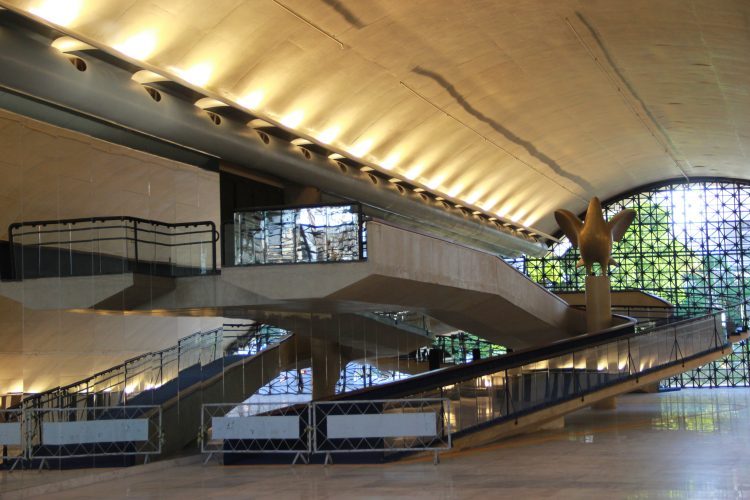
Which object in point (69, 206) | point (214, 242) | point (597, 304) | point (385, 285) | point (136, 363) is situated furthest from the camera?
point (597, 304)

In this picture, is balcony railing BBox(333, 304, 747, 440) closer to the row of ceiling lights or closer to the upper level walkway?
the upper level walkway

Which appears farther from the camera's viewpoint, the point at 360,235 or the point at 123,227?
the point at 123,227

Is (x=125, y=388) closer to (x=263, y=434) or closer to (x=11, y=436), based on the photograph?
(x=11, y=436)

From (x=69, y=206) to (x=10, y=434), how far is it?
3.94 m

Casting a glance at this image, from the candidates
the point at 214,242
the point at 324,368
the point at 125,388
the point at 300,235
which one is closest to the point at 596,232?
the point at 324,368

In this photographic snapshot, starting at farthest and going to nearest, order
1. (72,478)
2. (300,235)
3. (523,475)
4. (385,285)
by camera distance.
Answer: (385,285) → (300,235) → (72,478) → (523,475)

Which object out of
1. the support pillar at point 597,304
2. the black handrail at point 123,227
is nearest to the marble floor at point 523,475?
the black handrail at point 123,227

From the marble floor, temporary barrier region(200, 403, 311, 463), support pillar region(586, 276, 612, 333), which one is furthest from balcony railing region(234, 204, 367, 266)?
support pillar region(586, 276, 612, 333)

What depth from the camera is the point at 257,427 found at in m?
16.8

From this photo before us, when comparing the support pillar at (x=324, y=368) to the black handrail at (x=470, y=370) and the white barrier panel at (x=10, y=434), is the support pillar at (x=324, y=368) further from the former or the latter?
the white barrier panel at (x=10, y=434)

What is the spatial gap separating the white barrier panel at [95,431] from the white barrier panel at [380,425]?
11.5 feet

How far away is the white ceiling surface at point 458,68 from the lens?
1842cm

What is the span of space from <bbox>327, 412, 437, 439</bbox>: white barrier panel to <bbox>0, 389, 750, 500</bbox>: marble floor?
1.87ft

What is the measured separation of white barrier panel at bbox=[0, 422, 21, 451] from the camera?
587 inches
